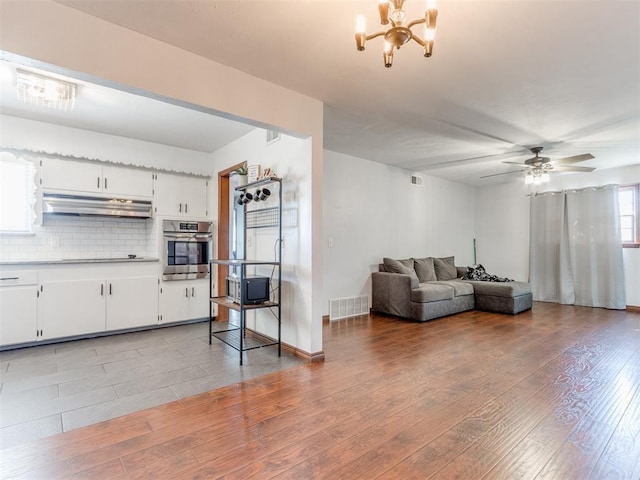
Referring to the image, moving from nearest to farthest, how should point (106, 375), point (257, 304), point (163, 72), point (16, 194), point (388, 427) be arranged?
point (388, 427) < point (163, 72) < point (106, 375) < point (257, 304) < point (16, 194)

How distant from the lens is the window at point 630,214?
19.0 ft

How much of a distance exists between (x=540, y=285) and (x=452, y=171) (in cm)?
299

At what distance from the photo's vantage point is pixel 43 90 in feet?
9.44

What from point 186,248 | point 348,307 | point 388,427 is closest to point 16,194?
point 186,248

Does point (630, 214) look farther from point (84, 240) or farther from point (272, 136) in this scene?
point (84, 240)

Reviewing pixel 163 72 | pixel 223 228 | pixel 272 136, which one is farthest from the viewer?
pixel 223 228

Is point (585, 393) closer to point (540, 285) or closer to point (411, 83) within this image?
point (411, 83)

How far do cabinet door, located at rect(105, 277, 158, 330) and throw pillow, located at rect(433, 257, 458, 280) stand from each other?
487 centimetres

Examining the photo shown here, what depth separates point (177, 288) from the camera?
451 cm

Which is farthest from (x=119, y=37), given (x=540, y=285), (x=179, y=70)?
(x=540, y=285)

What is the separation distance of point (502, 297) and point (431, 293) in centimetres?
140

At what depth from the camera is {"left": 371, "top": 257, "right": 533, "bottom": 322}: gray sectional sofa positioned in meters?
A: 4.90

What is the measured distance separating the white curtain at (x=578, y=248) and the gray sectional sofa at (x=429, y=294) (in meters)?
1.25

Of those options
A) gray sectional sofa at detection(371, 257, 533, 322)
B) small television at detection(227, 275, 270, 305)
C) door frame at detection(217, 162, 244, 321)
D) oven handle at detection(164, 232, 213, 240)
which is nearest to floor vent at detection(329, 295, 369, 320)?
gray sectional sofa at detection(371, 257, 533, 322)
